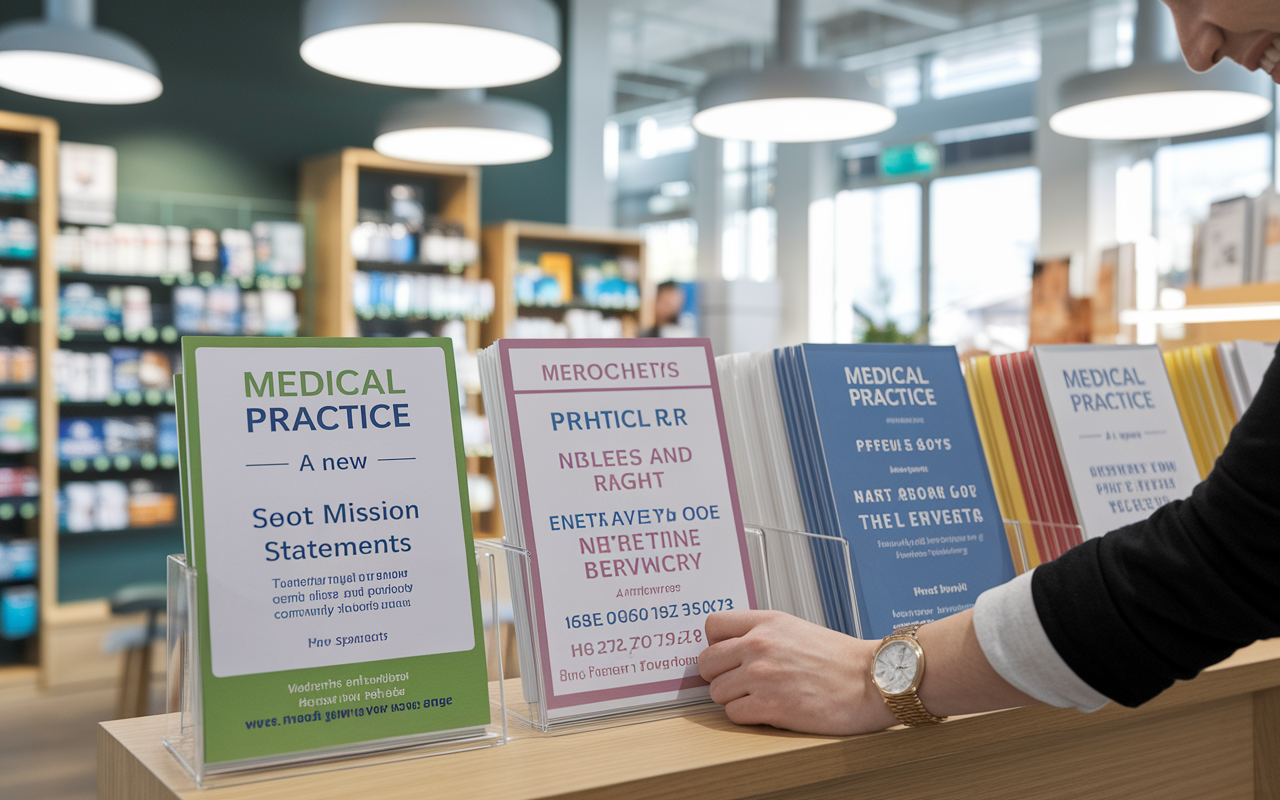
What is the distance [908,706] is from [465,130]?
4.31 m

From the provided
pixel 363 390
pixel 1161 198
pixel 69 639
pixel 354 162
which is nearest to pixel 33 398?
pixel 69 639

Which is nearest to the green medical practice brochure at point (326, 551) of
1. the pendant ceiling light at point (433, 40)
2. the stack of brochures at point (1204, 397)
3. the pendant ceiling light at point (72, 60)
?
the stack of brochures at point (1204, 397)

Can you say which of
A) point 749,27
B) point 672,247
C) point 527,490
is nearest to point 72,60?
point 527,490

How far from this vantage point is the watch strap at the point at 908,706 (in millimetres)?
979

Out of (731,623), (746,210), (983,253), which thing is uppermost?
(746,210)

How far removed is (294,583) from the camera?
3.05ft

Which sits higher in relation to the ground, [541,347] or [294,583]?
[541,347]

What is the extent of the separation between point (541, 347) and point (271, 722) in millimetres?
447

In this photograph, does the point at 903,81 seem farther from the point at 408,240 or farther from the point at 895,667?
the point at 895,667

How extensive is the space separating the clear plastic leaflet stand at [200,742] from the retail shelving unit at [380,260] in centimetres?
503

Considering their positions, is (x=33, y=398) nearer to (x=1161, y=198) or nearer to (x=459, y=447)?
(x=459, y=447)

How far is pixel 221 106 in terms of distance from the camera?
6367mm

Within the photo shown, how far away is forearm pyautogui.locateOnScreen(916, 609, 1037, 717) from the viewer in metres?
0.97

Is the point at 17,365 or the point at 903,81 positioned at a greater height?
the point at 903,81
